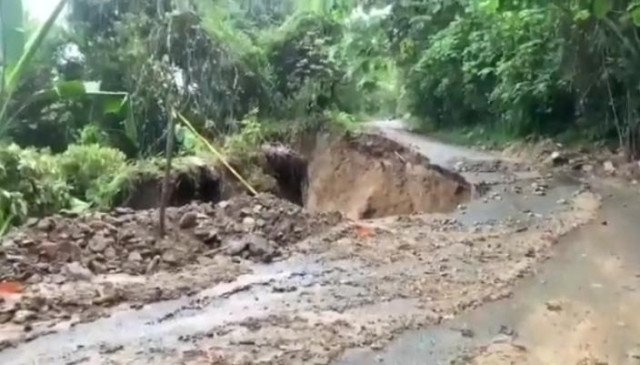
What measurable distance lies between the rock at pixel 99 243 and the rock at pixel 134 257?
0.15 metres

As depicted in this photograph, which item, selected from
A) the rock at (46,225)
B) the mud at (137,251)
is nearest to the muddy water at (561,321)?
the mud at (137,251)

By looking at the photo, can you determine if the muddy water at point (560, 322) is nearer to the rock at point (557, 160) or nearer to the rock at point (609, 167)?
the rock at point (609, 167)

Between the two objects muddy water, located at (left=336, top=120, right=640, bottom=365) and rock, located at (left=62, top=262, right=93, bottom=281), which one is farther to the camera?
rock, located at (left=62, top=262, right=93, bottom=281)

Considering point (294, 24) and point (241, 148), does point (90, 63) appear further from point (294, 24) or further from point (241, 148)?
point (294, 24)

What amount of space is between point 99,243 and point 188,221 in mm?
714

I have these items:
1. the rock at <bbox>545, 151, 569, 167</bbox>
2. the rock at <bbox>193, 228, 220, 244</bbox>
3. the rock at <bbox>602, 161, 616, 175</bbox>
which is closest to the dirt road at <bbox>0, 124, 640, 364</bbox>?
→ the rock at <bbox>193, 228, 220, 244</bbox>

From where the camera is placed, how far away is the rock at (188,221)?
5336mm

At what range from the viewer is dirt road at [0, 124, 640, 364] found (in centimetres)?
322

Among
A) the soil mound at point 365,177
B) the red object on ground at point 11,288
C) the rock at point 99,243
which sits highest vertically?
the rock at point 99,243

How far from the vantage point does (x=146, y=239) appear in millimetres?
5023

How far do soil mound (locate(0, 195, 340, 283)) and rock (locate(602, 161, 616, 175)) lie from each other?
2.98 metres

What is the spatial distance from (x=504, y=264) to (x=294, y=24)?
6662 millimetres

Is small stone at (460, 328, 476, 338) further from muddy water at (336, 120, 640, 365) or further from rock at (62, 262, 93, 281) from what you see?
rock at (62, 262, 93, 281)

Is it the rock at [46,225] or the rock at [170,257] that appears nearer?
the rock at [170,257]
